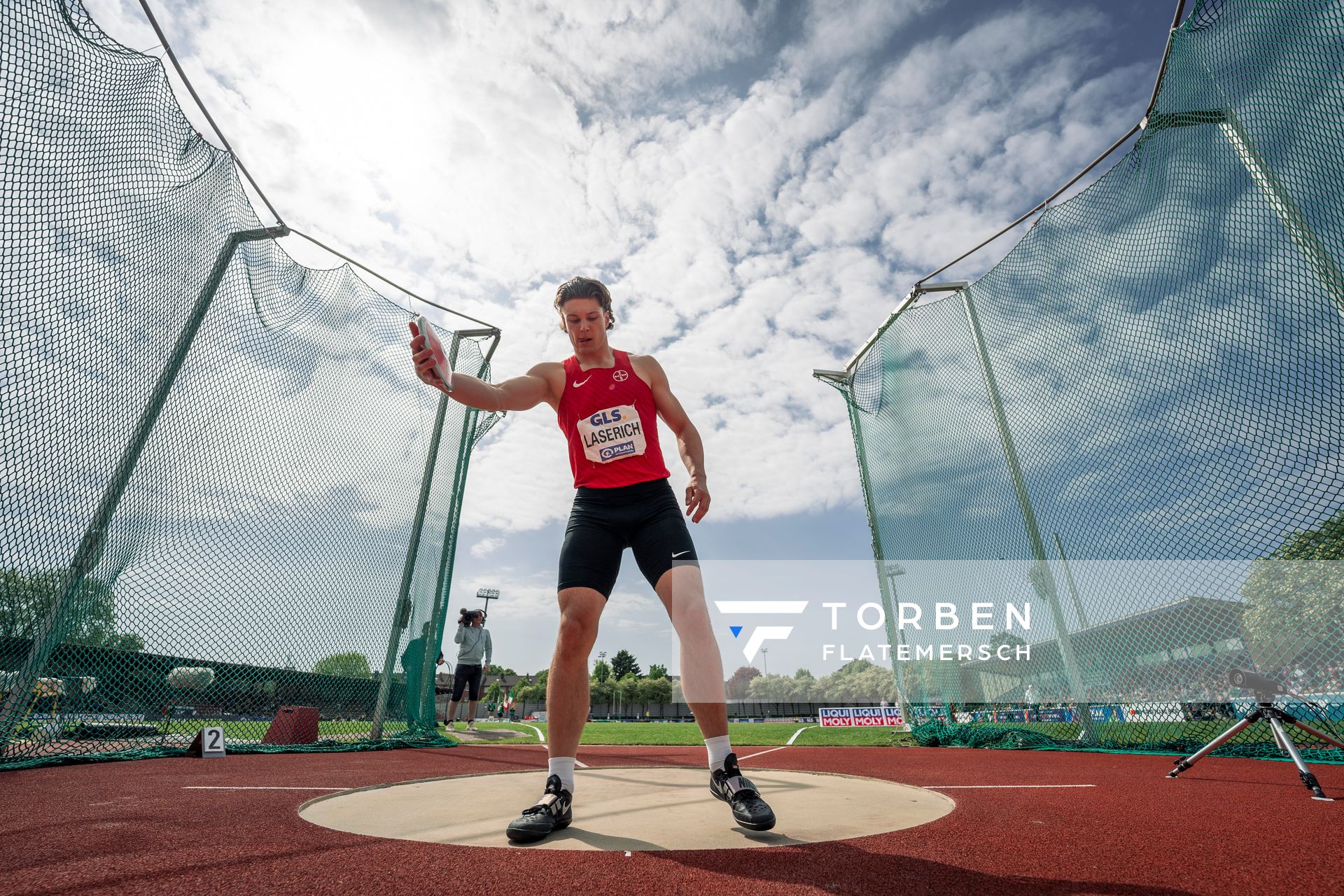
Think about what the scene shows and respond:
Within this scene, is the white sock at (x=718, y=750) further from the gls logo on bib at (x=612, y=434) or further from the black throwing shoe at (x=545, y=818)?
the gls logo on bib at (x=612, y=434)

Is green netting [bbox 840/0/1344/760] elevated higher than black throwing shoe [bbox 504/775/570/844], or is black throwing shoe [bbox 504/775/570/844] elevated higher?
green netting [bbox 840/0/1344/760]

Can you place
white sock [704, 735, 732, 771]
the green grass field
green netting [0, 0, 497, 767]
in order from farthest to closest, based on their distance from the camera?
the green grass field → green netting [0, 0, 497, 767] → white sock [704, 735, 732, 771]

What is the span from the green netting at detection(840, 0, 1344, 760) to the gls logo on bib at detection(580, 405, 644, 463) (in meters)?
4.24

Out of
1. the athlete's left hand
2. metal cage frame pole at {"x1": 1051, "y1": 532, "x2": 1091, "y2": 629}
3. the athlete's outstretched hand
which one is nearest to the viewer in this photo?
the athlete's outstretched hand

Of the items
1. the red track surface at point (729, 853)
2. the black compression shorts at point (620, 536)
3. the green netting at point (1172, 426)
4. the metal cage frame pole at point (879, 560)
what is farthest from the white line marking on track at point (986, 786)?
the metal cage frame pole at point (879, 560)

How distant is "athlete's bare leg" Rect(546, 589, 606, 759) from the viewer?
2.24 m

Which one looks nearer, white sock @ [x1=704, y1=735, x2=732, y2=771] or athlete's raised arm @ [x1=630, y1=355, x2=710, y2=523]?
white sock @ [x1=704, y1=735, x2=732, y2=771]

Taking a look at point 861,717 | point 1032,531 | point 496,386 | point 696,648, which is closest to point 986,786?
point 696,648

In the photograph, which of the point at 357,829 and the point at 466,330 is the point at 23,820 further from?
the point at 466,330

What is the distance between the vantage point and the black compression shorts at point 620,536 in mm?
2406

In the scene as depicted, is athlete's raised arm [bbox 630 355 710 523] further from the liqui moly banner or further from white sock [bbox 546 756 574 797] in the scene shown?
the liqui moly banner

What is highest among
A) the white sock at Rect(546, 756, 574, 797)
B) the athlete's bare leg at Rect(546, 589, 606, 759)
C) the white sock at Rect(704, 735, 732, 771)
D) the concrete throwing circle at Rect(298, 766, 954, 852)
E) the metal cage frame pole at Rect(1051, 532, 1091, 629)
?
the metal cage frame pole at Rect(1051, 532, 1091, 629)

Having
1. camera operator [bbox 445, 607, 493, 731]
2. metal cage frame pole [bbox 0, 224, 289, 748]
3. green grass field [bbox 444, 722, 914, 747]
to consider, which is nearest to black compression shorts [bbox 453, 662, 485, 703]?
camera operator [bbox 445, 607, 493, 731]

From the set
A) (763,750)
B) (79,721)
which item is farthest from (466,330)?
(763,750)
